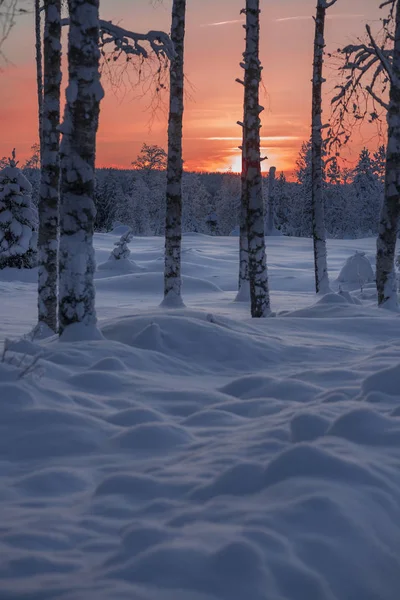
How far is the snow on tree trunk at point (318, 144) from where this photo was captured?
17.1 metres

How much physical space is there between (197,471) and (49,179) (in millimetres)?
7026

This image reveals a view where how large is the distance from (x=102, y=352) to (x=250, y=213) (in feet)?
18.7

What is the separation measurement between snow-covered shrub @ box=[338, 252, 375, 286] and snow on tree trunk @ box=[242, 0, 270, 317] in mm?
11013

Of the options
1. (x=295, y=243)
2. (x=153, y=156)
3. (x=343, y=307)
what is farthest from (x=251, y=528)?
(x=153, y=156)

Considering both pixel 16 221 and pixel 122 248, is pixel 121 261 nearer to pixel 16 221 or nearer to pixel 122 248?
pixel 122 248

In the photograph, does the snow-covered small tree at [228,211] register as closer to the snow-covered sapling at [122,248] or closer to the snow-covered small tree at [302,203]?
the snow-covered small tree at [302,203]

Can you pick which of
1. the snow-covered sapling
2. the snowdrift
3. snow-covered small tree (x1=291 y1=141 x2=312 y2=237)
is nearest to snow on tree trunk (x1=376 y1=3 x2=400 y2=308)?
the snowdrift

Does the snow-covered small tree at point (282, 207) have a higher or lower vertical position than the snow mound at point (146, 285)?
higher

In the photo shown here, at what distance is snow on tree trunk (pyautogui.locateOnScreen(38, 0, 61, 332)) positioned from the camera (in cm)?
944

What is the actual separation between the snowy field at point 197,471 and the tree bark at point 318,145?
11229 mm

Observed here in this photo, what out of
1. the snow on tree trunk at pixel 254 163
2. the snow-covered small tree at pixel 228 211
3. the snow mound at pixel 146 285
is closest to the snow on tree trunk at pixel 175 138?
the snow on tree trunk at pixel 254 163

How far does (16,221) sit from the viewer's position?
2402cm

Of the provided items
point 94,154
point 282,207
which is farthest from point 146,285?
point 282,207

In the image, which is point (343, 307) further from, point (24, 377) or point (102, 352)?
point (24, 377)
